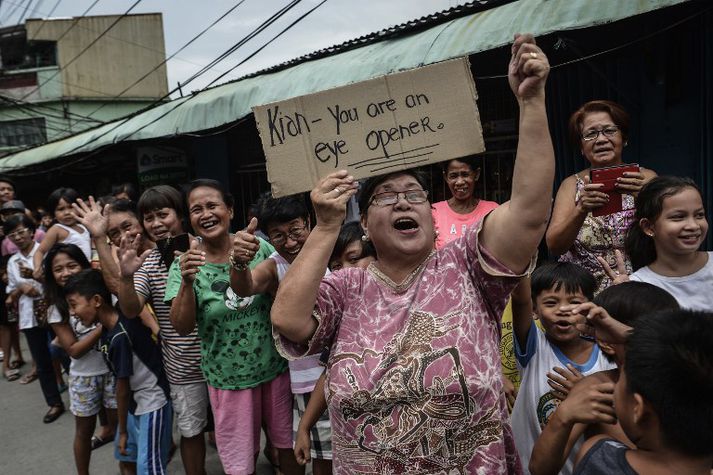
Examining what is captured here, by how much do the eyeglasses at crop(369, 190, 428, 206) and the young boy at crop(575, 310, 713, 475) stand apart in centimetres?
63

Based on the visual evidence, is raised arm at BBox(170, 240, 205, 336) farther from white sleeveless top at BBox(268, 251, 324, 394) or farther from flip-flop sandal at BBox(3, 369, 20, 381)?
flip-flop sandal at BBox(3, 369, 20, 381)

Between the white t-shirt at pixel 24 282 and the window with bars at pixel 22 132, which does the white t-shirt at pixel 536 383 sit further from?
the window with bars at pixel 22 132

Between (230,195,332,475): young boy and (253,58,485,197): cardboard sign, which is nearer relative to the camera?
(253,58,485,197): cardboard sign

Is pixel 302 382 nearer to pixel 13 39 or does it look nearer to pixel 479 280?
pixel 479 280

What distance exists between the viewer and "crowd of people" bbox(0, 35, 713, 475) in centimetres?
121

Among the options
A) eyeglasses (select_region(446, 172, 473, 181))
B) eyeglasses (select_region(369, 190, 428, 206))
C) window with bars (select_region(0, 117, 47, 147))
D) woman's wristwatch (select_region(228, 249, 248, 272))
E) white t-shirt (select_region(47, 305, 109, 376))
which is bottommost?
white t-shirt (select_region(47, 305, 109, 376))

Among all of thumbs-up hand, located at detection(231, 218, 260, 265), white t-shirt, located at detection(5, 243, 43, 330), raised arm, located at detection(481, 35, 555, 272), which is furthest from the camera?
white t-shirt, located at detection(5, 243, 43, 330)

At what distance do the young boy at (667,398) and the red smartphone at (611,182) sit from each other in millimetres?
1105

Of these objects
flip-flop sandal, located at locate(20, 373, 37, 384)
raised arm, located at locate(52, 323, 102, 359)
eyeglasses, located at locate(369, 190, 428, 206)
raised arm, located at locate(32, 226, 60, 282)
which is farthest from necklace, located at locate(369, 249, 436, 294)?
flip-flop sandal, located at locate(20, 373, 37, 384)

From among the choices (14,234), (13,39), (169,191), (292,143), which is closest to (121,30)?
(13,39)

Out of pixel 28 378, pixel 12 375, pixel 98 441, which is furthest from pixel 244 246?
pixel 12 375

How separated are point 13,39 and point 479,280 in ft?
90.4

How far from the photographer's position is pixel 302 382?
2.59 metres

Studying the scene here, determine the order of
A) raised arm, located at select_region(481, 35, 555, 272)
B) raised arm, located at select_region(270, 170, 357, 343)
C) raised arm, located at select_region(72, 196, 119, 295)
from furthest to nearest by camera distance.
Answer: raised arm, located at select_region(72, 196, 119, 295) → raised arm, located at select_region(270, 170, 357, 343) → raised arm, located at select_region(481, 35, 555, 272)
